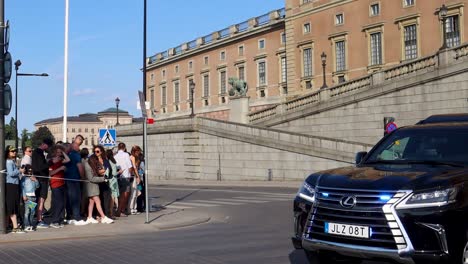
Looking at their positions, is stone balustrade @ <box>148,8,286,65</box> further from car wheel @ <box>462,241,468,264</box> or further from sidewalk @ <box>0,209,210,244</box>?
car wheel @ <box>462,241,468,264</box>

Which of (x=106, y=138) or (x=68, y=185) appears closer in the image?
(x=68, y=185)

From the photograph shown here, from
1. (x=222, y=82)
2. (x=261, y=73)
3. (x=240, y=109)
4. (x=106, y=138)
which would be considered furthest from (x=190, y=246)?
(x=222, y=82)

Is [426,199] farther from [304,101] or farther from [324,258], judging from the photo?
[304,101]

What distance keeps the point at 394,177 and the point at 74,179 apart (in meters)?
9.91

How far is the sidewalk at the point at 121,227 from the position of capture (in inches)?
498

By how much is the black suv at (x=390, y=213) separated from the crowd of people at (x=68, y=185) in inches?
323

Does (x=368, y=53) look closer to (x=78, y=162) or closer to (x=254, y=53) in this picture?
(x=254, y=53)

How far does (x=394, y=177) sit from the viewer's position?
20.8ft

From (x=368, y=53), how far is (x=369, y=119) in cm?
1394

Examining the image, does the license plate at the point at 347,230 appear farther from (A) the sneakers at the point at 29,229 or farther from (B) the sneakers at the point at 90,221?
(B) the sneakers at the point at 90,221

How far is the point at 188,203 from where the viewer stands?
2175cm

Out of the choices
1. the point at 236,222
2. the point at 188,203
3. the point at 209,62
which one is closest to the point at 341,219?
the point at 236,222

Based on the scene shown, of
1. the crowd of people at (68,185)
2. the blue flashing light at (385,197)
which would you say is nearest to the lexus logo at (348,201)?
the blue flashing light at (385,197)

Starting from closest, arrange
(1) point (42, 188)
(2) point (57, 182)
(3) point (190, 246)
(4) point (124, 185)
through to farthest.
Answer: (3) point (190, 246), (1) point (42, 188), (2) point (57, 182), (4) point (124, 185)
